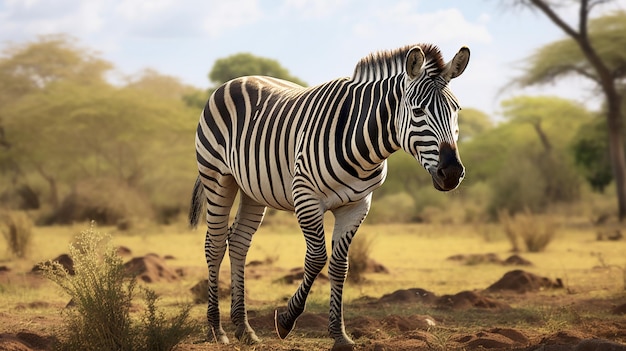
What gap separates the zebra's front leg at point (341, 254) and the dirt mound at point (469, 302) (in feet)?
8.47

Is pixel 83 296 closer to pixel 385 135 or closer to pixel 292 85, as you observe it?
pixel 385 135

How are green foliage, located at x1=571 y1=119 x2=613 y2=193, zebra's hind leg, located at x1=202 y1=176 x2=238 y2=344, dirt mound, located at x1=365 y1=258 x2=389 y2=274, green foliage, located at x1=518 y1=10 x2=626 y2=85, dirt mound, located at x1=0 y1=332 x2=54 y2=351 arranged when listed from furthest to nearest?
1. green foliage, located at x1=571 y1=119 x2=613 y2=193
2. green foliage, located at x1=518 y1=10 x2=626 y2=85
3. dirt mound, located at x1=365 y1=258 x2=389 y2=274
4. zebra's hind leg, located at x1=202 y1=176 x2=238 y2=344
5. dirt mound, located at x1=0 y1=332 x2=54 y2=351

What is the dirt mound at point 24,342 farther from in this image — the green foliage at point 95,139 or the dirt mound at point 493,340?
the green foliage at point 95,139

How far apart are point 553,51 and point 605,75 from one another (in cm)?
369

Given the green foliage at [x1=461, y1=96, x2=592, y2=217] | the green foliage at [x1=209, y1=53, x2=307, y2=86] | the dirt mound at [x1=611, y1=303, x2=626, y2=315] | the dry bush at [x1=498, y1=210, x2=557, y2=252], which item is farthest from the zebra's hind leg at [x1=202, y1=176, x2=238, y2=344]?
the green foliage at [x1=209, y1=53, x2=307, y2=86]

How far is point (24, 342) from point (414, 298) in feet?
13.2

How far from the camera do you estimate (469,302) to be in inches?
311

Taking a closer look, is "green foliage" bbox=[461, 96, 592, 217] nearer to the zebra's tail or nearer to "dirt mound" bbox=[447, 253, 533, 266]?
"dirt mound" bbox=[447, 253, 533, 266]

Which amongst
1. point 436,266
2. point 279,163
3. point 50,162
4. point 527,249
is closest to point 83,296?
point 279,163

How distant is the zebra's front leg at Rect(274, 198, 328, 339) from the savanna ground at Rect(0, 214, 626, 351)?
280 mm

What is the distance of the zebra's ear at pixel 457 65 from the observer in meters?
4.93

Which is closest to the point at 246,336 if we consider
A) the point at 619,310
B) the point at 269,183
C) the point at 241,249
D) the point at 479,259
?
the point at 241,249

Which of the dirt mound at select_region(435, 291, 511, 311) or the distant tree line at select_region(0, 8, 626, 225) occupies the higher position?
the dirt mound at select_region(435, 291, 511, 311)

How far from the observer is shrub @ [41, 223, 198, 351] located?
189 inches
